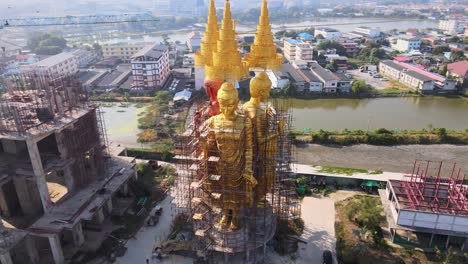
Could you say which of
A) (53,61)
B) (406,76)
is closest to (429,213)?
(406,76)

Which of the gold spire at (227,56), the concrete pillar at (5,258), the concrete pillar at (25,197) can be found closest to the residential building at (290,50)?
the gold spire at (227,56)

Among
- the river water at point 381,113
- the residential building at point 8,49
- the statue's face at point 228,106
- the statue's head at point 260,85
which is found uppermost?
the statue's head at point 260,85

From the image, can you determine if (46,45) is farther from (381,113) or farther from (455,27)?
(455,27)

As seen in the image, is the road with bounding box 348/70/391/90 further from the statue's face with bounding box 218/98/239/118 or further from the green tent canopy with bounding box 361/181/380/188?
the statue's face with bounding box 218/98/239/118

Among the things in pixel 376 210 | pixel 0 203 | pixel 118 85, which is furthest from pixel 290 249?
pixel 118 85

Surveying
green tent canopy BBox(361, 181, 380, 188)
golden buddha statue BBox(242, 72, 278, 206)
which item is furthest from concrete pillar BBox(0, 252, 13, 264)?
green tent canopy BBox(361, 181, 380, 188)

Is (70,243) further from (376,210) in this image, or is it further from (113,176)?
(376,210)

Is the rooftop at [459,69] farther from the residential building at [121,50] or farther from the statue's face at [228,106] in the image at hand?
the residential building at [121,50]
